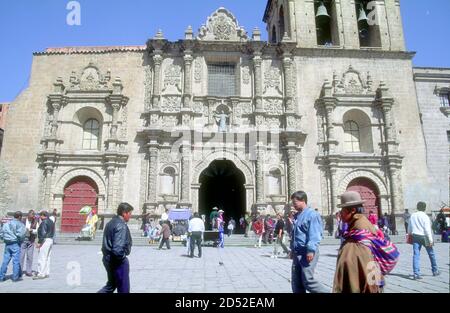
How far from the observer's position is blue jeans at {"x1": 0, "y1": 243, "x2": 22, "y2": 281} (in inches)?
269

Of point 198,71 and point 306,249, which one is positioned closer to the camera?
point 306,249

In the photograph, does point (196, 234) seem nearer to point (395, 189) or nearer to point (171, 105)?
point (171, 105)

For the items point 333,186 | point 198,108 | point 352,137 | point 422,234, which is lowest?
point 422,234

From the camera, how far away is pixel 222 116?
62.6 feet

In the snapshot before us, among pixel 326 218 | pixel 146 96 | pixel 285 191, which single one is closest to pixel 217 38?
pixel 146 96

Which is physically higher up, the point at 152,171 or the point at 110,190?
the point at 152,171

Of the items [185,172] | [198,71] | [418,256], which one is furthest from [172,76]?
[418,256]

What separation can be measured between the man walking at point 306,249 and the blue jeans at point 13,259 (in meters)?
5.80

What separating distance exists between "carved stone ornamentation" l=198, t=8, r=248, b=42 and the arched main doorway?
733 cm

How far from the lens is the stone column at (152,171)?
1769 cm

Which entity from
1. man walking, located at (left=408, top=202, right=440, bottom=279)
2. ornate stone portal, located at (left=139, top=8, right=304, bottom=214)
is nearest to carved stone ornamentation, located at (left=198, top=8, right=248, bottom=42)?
ornate stone portal, located at (left=139, top=8, right=304, bottom=214)

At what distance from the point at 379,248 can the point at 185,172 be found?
51.0 feet

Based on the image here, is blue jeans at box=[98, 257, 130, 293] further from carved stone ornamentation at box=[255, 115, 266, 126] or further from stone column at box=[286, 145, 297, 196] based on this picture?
carved stone ornamentation at box=[255, 115, 266, 126]

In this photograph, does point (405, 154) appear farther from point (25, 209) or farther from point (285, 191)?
point (25, 209)
